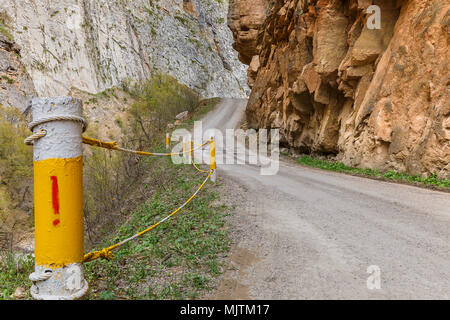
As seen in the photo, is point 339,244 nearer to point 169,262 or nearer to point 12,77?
point 169,262

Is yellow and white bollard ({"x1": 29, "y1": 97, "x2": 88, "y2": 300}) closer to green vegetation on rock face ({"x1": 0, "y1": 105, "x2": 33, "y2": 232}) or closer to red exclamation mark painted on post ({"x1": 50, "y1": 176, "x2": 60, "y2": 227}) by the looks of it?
red exclamation mark painted on post ({"x1": 50, "y1": 176, "x2": 60, "y2": 227})

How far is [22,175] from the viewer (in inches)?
943

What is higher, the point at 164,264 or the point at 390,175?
the point at 390,175

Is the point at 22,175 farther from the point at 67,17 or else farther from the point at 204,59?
the point at 204,59

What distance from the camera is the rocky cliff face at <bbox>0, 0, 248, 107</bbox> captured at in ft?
132

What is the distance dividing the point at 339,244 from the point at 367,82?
10.1 meters

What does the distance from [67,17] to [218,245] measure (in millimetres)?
51859

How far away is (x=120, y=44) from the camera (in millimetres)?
48562

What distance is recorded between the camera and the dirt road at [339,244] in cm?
274

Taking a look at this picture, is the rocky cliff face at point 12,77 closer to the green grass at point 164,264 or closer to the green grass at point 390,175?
the green grass at point 390,175

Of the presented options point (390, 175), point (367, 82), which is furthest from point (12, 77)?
point (390, 175)

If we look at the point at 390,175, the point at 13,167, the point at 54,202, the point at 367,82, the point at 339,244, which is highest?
the point at 367,82

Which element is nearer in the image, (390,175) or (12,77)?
(390,175)
